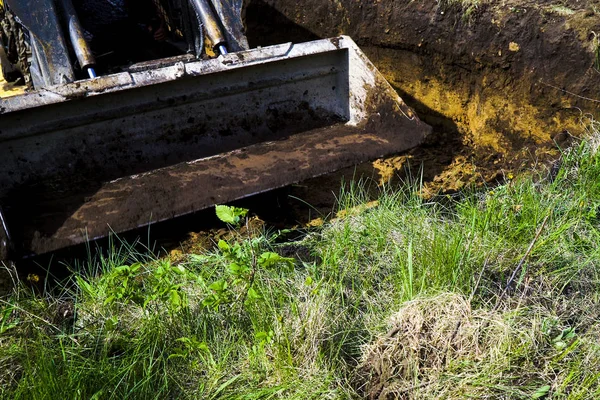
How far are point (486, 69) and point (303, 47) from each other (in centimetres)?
148

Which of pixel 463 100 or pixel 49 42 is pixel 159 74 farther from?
pixel 463 100

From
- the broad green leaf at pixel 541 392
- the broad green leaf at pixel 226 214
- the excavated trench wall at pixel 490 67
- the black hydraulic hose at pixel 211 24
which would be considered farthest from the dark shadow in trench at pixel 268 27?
the broad green leaf at pixel 541 392

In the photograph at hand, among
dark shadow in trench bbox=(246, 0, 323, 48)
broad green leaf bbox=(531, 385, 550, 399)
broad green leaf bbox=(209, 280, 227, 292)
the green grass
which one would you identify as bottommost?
broad green leaf bbox=(531, 385, 550, 399)

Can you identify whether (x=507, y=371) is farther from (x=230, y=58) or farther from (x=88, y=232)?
(x=230, y=58)

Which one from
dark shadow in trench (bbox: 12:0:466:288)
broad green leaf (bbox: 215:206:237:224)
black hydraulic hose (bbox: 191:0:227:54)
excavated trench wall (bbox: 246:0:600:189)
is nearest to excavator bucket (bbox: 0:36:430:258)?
dark shadow in trench (bbox: 12:0:466:288)

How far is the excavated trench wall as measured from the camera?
14.0 ft

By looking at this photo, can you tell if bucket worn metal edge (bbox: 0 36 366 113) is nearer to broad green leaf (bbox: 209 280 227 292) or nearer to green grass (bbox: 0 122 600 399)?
green grass (bbox: 0 122 600 399)

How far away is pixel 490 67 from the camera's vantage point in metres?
4.82

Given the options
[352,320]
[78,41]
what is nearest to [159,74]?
[78,41]

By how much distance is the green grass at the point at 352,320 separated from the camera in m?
2.35

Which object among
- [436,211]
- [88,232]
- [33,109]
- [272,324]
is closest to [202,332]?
[272,324]

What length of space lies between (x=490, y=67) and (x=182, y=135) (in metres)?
2.33

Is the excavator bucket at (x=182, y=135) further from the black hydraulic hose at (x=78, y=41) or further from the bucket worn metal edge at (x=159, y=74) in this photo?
the black hydraulic hose at (x=78, y=41)

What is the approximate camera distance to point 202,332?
2713 mm
